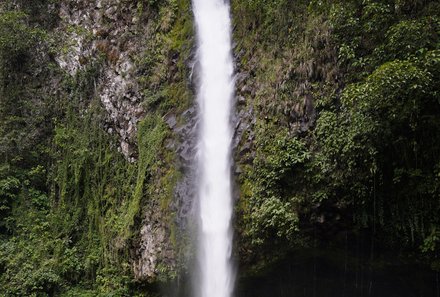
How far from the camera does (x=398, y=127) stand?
7191 millimetres

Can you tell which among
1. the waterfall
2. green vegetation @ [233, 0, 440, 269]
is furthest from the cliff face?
the waterfall

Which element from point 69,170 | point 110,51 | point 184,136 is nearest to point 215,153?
point 184,136

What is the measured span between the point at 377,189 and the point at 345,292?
231 centimetres

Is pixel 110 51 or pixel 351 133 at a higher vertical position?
pixel 110 51

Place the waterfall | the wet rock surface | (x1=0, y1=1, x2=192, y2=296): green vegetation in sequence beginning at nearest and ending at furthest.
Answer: the waterfall
(x1=0, y1=1, x2=192, y2=296): green vegetation
the wet rock surface

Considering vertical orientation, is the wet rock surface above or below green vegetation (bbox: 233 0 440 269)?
above

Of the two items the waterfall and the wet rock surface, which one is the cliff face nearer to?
the wet rock surface

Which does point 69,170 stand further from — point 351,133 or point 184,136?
point 351,133

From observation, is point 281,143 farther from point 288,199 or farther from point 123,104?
point 123,104

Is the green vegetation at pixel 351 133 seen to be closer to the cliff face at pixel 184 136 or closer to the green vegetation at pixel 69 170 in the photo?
the cliff face at pixel 184 136

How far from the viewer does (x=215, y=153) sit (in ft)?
30.3

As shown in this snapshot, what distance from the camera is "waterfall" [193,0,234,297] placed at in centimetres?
847

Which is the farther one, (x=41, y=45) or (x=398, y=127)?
(x=41, y=45)

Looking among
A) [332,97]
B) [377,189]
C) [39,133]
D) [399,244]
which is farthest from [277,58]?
[39,133]
